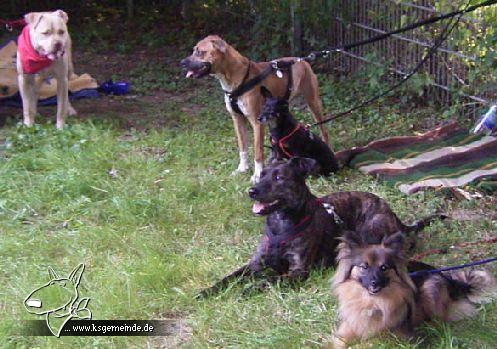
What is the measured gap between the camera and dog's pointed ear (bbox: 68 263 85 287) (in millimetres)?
4246

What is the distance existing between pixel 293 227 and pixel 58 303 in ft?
4.58

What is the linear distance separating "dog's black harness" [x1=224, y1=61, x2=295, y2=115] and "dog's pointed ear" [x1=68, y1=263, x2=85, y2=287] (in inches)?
97.8

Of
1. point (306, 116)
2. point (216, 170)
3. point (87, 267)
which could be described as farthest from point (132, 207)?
point (306, 116)

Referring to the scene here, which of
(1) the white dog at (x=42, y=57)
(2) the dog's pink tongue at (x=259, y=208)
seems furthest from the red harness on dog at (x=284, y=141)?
(1) the white dog at (x=42, y=57)

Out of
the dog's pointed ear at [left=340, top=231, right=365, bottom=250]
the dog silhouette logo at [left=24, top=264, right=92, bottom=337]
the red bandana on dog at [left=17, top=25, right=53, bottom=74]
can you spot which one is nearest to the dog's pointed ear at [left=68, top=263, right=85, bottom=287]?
the dog silhouette logo at [left=24, top=264, right=92, bottom=337]

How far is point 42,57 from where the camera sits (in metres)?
7.56

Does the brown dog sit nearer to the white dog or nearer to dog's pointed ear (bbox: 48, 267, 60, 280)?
the white dog

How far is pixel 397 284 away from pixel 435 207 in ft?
7.45

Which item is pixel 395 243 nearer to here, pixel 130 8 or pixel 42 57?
pixel 42 57

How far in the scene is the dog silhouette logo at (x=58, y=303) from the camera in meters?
3.83

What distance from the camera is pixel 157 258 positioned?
175 inches

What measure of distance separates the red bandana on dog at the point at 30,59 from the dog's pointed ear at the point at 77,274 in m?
3.74

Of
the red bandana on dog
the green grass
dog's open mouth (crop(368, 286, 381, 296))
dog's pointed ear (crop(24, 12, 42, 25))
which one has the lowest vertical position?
the green grass

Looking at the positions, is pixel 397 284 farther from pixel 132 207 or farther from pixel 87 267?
pixel 132 207
